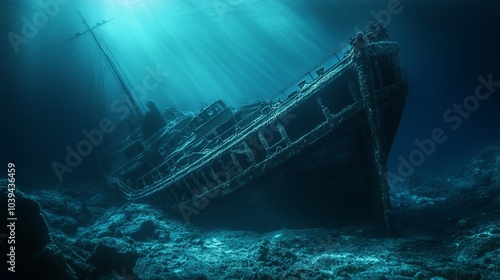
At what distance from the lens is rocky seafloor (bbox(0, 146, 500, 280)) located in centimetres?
573

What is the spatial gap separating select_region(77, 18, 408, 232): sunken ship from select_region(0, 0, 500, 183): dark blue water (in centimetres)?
1264

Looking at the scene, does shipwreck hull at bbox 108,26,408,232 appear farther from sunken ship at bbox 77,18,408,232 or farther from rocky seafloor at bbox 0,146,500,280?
rocky seafloor at bbox 0,146,500,280

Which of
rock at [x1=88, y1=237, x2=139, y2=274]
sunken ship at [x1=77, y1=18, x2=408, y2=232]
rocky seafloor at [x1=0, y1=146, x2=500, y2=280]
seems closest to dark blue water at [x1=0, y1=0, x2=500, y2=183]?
rocky seafloor at [x1=0, y1=146, x2=500, y2=280]

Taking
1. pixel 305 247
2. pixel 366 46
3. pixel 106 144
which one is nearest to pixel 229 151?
pixel 305 247

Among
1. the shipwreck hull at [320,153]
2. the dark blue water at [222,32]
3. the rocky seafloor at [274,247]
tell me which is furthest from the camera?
the dark blue water at [222,32]

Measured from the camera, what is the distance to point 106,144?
25.7 metres

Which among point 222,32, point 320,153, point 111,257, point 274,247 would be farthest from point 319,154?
point 222,32

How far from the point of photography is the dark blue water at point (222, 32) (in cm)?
1791

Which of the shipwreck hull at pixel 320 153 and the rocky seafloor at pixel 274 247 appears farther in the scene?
the shipwreck hull at pixel 320 153

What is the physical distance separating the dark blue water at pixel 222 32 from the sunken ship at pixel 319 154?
12.6 metres

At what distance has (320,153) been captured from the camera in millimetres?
8133

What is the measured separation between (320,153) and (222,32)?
1292 inches

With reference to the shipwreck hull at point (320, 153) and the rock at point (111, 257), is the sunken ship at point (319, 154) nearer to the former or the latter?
the shipwreck hull at point (320, 153)

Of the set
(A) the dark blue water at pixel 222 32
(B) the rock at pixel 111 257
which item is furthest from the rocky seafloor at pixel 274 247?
(A) the dark blue water at pixel 222 32
